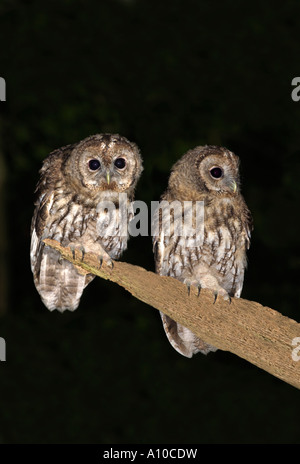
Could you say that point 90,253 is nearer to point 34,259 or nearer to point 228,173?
point 34,259

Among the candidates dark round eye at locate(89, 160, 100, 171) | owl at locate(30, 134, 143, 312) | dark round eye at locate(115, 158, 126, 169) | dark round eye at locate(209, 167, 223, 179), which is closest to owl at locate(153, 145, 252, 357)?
dark round eye at locate(209, 167, 223, 179)

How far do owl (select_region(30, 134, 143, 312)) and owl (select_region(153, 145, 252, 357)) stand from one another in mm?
258

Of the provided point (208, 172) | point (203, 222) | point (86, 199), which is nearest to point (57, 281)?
point (86, 199)

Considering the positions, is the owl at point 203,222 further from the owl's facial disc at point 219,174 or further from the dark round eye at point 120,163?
the dark round eye at point 120,163

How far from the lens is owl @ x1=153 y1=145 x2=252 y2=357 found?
3.92m

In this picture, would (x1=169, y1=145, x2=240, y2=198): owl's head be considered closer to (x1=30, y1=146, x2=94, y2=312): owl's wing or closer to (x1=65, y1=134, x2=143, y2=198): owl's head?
(x1=65, y1=134, x2=143, y2=198): owl's head

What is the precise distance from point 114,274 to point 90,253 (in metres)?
0.34

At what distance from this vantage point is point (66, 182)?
4016 millimetres

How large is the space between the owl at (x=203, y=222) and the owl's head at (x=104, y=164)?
0.31 metres

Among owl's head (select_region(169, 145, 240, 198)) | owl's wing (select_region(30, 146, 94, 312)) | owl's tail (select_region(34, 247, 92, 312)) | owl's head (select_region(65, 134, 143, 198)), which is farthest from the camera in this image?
owl's tail (select_region(34, 247, 92, 312))

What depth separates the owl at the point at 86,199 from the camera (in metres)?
3.80

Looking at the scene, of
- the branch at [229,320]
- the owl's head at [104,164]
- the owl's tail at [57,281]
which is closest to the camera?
the branch at [229,320]

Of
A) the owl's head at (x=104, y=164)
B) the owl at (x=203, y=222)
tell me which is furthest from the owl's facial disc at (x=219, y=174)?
the owl's head at (x=104, y=164)

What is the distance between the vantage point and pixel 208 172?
394 centimetres
